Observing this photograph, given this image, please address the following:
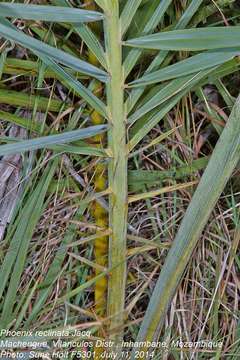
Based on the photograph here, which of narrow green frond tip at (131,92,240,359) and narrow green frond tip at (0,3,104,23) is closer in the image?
narrow green frond tip at (0,3,104,23)

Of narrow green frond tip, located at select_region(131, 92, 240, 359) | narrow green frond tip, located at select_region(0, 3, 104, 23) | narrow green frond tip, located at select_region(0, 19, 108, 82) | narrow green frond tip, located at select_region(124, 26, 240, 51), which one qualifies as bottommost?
narrow green frond tip, located at select_region(131, 92, 240, 359)

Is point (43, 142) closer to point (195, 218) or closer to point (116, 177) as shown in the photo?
point (116, 177)

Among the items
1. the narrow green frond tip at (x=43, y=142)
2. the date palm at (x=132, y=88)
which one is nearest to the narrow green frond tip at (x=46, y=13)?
the date palm at (x=132, y=88)

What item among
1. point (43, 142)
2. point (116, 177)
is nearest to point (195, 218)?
point (116, 177)

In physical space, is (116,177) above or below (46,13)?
below

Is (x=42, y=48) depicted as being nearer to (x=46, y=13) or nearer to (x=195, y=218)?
(x=46, y=13)

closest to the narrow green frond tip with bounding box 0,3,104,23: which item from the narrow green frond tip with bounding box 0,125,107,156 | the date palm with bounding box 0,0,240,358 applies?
the date palm with bounding box 0,0,240,358

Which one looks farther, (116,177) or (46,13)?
(116,177)

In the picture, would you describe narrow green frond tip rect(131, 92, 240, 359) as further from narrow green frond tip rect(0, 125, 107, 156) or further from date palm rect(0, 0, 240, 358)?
narrow green frond tip rect(0, 125, 107, 156)

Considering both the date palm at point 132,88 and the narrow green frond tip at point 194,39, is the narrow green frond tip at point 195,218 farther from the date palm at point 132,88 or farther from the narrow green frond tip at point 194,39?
the narrow green frond tip at point 194,39
